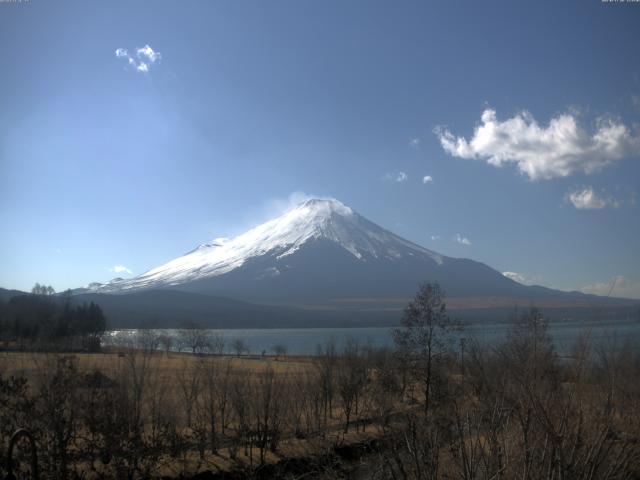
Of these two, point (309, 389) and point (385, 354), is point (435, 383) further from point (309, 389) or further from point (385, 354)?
point (385, 354)

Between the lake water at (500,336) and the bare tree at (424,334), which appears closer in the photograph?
the lake water at (500,336)

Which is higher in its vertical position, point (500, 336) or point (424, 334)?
point (500, 336)

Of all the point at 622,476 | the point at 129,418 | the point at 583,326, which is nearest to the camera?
the point at 622,476

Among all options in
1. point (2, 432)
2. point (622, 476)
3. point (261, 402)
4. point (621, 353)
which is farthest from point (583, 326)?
point (261, 402)

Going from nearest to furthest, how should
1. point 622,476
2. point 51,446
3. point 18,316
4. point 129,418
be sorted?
point 622,476
point 51,446
point 129,418
point 18,316

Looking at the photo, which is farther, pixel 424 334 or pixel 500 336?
pixel 424 334

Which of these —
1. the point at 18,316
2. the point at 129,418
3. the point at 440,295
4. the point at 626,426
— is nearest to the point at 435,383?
the point at 440,295

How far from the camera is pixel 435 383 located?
23.7 metres

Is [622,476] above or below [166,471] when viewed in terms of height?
above

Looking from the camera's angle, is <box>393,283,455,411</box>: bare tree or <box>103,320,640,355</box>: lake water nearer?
<box>103,320,640,355</box>: lake water

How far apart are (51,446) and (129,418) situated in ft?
8.10

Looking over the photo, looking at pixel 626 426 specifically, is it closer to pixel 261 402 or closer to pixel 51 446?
pixel 51 446

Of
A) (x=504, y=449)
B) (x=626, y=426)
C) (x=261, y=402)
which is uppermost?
(x=504, y=449)

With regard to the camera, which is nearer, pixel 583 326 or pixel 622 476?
pixel 622 476
